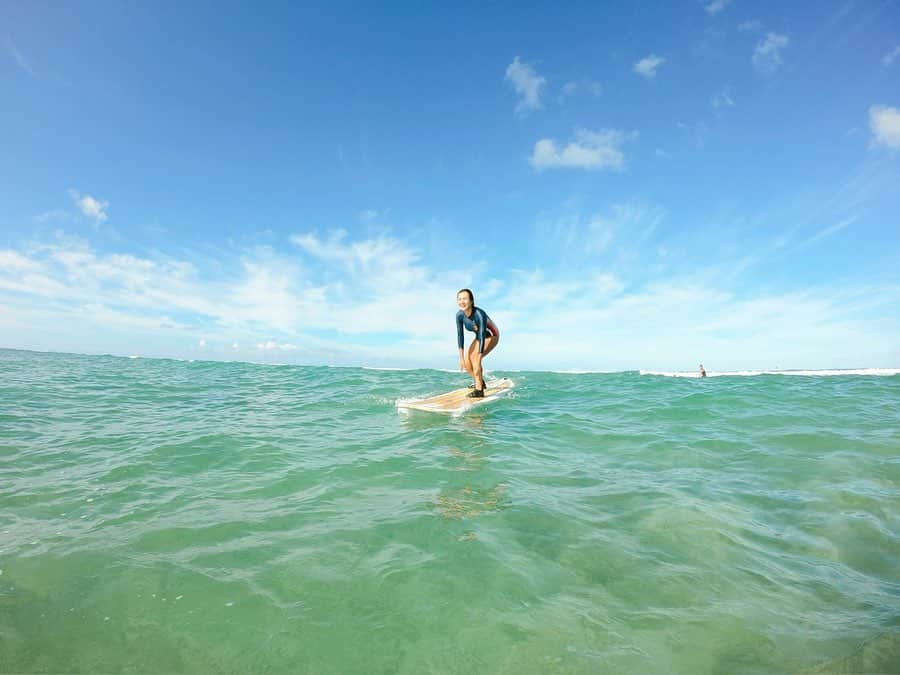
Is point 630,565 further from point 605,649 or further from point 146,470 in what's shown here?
point 146,470

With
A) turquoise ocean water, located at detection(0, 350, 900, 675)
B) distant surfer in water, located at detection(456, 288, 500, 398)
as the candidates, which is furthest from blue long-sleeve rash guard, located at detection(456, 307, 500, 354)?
turquoise ocean water, located at detection(0, 350, 900, 675)

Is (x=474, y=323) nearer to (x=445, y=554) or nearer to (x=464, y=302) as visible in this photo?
(x=464, y=302)

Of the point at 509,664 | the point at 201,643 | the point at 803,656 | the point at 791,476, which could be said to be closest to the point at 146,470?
the point at 201,643

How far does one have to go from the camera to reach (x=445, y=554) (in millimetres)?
3770

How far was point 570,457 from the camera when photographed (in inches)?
293

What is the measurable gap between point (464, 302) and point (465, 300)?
3.6 inches

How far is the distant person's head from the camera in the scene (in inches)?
495

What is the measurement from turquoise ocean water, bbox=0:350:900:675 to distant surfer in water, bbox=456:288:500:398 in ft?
17.5

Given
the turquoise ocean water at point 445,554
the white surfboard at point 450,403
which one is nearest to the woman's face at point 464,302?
the white surfboard at point 450,403

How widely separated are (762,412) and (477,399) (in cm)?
857

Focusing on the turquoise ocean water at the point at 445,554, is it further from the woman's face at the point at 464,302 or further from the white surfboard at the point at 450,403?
the woman's face at the point at 464,302

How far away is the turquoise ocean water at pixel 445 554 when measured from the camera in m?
2.60

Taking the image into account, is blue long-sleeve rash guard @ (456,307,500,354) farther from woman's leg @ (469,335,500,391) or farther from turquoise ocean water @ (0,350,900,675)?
turquoise ocean water @ (0,350,900,675)

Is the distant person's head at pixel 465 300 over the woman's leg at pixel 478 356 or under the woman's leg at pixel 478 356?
over
